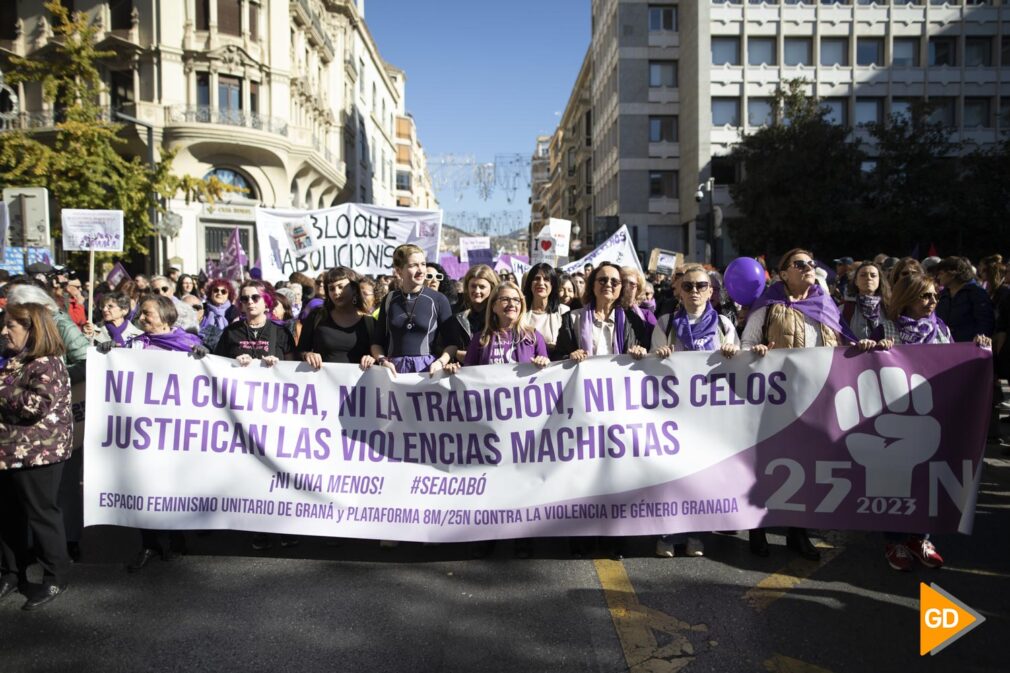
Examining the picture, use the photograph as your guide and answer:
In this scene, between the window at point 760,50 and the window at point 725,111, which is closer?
the window at point 725,111

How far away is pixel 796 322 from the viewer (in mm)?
4410

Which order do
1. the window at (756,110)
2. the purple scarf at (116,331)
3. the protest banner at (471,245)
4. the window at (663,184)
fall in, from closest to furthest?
the purple scarf at (116,331) < the protest banner at (471,245) < the window at (756,110) < the window at (663,184)

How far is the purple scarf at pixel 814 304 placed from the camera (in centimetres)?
445

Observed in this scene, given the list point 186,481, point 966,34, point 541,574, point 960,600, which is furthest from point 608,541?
point 966,34

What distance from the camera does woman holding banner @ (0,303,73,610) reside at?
3.72 meters

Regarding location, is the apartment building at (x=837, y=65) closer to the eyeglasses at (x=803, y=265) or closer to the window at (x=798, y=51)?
the window at (x=798, y=51)

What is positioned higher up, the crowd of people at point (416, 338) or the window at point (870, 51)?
the window at point (870, 51)

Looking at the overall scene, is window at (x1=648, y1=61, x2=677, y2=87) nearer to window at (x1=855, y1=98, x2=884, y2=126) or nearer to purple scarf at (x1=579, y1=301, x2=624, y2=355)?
window at (x1=855, y1=98, x2=884, y2=126)

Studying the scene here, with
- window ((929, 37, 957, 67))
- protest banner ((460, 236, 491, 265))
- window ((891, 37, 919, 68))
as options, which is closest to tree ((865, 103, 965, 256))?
window ((891, 37, 919, 68))

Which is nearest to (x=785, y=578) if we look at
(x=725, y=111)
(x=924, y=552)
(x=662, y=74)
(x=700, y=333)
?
(x=924, y=552)

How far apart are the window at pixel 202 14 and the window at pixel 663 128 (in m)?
24.6

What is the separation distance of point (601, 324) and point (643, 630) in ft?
6.51

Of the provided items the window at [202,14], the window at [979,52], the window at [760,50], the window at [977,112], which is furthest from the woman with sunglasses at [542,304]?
the window at [979,52]

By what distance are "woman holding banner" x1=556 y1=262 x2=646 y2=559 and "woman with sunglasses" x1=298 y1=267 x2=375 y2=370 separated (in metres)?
1.39
